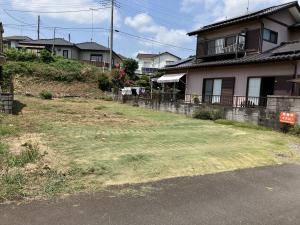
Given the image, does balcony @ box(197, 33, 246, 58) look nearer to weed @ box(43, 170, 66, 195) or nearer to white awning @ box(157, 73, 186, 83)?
white awning @ box(157, 73, 186, 83)

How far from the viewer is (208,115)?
51.6 feet

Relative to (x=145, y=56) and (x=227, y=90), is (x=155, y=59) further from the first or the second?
(x=227, y=90)

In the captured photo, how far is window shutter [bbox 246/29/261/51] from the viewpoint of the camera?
60.2 ft

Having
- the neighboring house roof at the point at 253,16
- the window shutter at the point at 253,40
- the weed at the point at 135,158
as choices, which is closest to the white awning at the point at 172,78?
the neighboring house roof at the point at 253,16

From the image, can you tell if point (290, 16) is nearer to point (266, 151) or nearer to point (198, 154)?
point (266, 151)

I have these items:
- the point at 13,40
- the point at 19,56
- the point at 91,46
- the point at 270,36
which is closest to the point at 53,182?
the point at 270,36

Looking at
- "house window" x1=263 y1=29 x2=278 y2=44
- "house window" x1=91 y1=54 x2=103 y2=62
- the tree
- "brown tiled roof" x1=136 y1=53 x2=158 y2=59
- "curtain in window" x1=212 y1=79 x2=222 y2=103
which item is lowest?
"curtain in window" x1=212 y1=79 x2=222 y2=103

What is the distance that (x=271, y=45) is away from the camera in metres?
18.9

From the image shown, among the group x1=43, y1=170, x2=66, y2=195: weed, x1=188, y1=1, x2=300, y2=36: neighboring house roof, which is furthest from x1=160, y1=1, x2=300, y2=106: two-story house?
x1=43, y1=170, x2=66, y2=195: weed

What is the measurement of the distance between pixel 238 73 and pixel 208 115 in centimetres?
392

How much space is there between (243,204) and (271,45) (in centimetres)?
1636

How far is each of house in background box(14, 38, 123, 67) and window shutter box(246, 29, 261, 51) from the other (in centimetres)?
→ 2951

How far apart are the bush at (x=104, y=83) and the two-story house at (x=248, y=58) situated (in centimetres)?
1219

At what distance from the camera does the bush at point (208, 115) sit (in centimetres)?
1546
